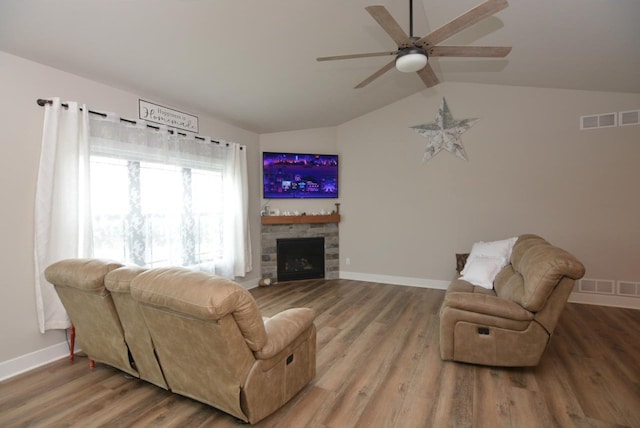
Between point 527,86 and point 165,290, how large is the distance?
5.27 metres

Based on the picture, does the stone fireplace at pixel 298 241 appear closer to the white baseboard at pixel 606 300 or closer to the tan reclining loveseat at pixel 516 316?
the tan reclining loveseat at pixel 516 316

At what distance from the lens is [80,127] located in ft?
9.68

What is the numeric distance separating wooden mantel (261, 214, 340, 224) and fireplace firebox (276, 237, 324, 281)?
347 millimetres

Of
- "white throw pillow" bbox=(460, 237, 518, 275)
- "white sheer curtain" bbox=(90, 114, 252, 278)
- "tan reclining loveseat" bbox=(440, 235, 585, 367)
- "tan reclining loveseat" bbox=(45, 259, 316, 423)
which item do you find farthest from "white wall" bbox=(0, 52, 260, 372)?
"white throw pillow" bbox=(460, 237, 518, 275)

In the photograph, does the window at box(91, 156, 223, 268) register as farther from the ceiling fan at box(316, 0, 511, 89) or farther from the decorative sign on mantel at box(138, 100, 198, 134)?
the ceiling fan at box(316, 0, 511, 89)

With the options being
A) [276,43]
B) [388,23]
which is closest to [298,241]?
[276,43]

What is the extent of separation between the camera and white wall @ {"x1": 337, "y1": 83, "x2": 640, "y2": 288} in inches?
165

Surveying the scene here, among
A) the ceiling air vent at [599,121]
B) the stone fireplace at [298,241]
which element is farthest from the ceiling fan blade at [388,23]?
the stone fireplace at [298,241]

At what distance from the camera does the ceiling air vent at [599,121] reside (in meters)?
4.17

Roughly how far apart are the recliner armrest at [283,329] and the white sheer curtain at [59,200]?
210cm

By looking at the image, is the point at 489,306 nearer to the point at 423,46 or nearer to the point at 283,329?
the point at 283,329

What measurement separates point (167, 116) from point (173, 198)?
1002 millimetres

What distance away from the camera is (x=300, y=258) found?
5.76m

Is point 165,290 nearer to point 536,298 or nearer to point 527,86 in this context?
point 536,298
